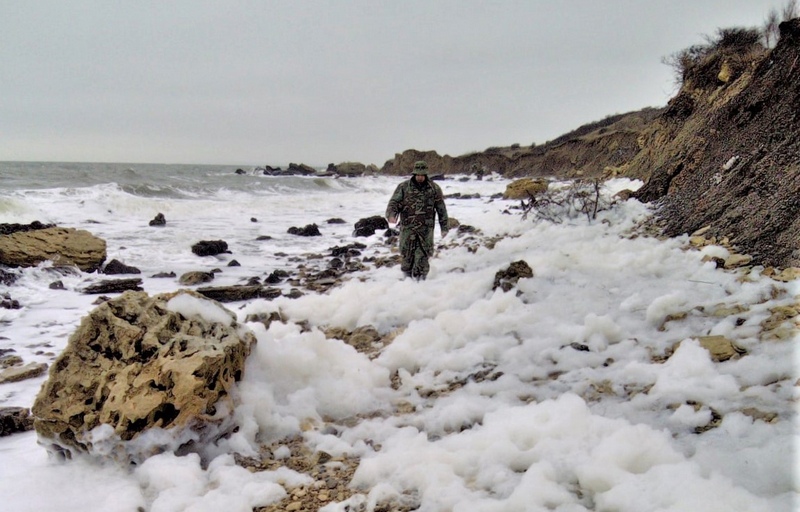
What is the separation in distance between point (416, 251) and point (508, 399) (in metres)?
3.79

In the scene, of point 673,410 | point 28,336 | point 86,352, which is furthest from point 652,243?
point 28,336

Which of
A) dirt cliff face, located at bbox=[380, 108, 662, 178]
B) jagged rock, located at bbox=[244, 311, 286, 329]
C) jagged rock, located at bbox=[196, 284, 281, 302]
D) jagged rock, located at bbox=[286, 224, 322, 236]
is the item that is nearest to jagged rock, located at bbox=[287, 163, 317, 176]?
dirt cliff face, located at bbox=[380, 108, 662, 178]

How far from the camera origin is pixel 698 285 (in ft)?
14.3

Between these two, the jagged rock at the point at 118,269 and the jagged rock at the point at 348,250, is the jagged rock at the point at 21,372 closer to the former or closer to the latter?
the jagged rock at the point at 118,269

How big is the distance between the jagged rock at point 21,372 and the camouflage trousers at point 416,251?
4338mm

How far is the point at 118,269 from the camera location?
8.65 metres

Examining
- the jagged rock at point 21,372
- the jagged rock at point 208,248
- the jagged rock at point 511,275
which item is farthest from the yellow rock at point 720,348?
the jagged rock at point 208,248

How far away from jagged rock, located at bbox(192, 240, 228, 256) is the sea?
3.84m

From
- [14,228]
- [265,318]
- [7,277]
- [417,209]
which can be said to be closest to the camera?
[265,318]

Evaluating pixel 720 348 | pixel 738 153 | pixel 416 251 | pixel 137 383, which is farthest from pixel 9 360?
pixel 738 153

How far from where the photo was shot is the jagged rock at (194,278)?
811 centimetres

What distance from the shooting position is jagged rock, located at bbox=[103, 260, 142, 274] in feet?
28.2

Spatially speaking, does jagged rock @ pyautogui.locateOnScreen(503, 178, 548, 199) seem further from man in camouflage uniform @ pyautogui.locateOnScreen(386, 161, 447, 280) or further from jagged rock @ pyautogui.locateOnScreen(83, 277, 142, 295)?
jagged rock @ pyautogui.locateOnScreen(83, 277, 142, 295)

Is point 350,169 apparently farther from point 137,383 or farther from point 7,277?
point 137,383
